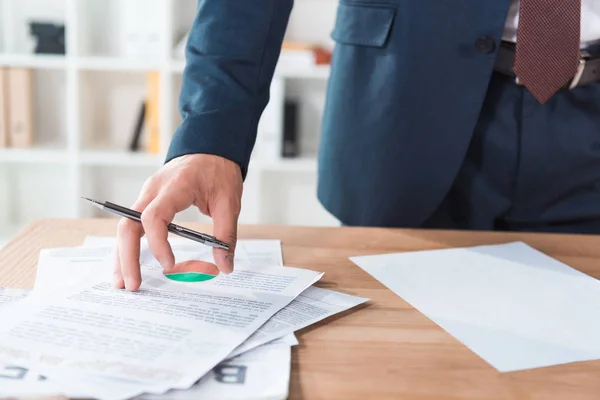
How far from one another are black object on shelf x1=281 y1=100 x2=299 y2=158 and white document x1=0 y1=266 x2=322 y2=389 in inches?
85.6

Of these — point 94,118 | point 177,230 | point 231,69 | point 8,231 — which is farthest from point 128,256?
point 8,231

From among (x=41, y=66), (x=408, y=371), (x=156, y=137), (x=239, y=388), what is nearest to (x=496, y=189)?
(x=408, y=371)

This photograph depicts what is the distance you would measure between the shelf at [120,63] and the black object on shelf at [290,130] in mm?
555

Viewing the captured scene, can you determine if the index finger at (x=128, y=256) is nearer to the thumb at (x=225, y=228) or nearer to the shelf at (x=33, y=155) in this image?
the thumb at (x=225, y=228)

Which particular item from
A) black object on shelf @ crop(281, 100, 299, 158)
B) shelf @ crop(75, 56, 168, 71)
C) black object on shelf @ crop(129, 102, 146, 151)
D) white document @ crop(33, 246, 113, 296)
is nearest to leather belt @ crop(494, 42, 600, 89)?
white document @ crop(33, 246, 113, 296)

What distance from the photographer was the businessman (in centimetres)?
97

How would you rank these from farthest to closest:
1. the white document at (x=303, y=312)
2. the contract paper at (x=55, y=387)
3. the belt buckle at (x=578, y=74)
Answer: the belt buckle at (x=578, y=74)
the white document at (x=303, y=312)
the contract paper at (x=55, y=387)

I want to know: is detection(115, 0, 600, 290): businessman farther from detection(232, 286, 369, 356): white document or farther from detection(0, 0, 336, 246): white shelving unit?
detection(0, 0, 336, 246): white shelving unit

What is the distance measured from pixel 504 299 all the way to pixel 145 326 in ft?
1.29

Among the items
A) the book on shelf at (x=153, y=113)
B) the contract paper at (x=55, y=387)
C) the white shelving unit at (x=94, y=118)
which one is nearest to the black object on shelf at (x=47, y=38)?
the white shelving unit at (x=94, y=118)

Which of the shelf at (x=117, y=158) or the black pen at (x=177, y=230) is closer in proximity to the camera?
the black pen at (x=177, y=230)

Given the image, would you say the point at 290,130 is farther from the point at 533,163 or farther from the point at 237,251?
the point at 237,251

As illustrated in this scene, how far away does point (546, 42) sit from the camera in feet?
3.37

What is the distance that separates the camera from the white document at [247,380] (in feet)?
1.74
